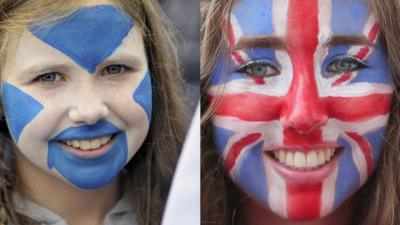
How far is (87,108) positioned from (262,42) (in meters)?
0.52

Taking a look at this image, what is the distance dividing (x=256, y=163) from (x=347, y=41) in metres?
0.42

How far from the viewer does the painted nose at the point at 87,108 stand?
1.60 m

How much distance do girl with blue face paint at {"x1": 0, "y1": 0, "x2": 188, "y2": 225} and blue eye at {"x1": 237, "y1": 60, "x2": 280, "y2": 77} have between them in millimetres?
226

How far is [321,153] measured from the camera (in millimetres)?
1613

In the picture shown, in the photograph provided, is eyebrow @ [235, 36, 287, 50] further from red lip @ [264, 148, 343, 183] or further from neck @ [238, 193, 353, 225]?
neck @ [238, 193, 353, 225]

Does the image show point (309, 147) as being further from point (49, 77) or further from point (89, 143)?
point (49, 77)

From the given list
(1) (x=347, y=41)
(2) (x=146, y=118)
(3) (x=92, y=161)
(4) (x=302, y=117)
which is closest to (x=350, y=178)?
(4) (x=302, y=117)

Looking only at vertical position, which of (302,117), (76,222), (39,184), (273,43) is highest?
(273,43)

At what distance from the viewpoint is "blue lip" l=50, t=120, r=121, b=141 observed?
1.62 metres

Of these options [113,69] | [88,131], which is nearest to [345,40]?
[113,69]

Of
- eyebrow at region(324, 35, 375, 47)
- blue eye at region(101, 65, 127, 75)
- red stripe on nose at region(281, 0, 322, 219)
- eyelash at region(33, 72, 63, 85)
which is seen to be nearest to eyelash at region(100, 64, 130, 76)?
blue eye at region(101, 65, 127, 75)

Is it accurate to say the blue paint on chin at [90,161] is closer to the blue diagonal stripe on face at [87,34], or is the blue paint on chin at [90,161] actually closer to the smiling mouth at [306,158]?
the blue diagonal stripe on face at [87,34]

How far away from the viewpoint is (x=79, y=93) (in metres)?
1.61

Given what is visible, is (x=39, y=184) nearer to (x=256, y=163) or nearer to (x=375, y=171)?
(x=256, y=163)
